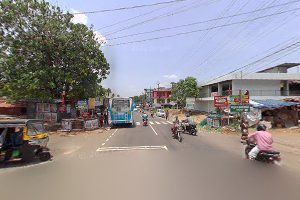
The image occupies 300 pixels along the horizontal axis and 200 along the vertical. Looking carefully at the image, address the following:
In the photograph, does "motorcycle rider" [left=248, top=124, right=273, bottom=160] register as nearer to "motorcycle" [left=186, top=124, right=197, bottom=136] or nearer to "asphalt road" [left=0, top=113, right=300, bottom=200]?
"asphalt road" [left=0, top=113, right=300, bottom=200]

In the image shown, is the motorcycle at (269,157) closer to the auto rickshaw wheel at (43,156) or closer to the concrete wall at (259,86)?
the auto rickshaw wheel at (43,156)

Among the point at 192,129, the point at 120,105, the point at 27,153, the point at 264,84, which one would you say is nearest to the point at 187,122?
the point at 192,129

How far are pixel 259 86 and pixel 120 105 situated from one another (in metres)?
25.6

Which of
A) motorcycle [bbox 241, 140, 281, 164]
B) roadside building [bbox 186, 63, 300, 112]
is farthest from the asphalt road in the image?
roadside building [bbox 186, 63, 300, 112]

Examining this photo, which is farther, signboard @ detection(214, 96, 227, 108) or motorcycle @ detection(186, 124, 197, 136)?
signboard @ detection(214, 96, 227, 108)

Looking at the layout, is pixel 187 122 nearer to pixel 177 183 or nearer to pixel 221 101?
pixel 221 101

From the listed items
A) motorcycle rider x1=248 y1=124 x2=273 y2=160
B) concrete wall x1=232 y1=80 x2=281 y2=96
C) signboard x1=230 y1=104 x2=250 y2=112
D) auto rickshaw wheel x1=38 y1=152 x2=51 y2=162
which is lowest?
auto rickshaw wheel x1=38 y1=152 x2=51 y2=162

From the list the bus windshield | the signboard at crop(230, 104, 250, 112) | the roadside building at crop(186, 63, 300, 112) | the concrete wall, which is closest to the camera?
the signboard at crop(230, 104, 250, 112)

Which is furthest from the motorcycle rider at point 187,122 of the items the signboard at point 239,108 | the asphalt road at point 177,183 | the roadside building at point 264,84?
the roadside building at point 264,84

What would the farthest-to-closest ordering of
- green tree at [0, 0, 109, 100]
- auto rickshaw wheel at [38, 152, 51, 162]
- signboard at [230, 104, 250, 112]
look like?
green tree at [0, 0, 109, 100] → signboard at [230, 104, 250, 112] → auto rickshaw wheel at [38, 152, 51, 162]

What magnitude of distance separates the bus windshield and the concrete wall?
20740 mm

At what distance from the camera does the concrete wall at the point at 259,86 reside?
41.6 meters

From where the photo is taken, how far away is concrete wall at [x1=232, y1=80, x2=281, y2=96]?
4159 cm

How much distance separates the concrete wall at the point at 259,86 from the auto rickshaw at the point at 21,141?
1390 inches
